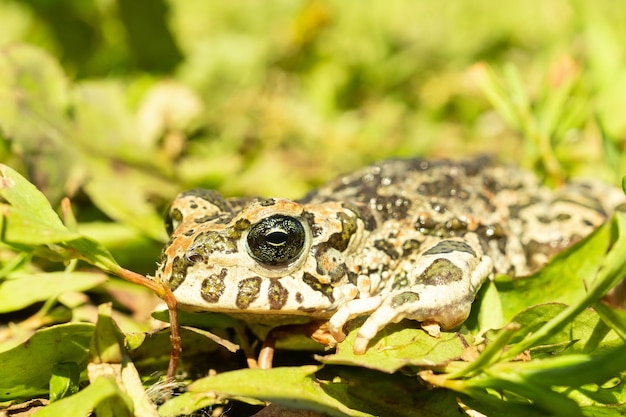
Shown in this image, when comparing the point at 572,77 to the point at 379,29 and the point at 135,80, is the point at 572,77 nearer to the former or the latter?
the point at 379,29

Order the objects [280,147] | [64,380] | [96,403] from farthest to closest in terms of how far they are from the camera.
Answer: [280,147]
[64,380]
[96,403]

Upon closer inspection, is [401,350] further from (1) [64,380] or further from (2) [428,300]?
(1) [64,380]

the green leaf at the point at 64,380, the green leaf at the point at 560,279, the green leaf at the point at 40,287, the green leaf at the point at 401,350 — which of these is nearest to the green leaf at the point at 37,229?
the green leaf at the point at 40,287

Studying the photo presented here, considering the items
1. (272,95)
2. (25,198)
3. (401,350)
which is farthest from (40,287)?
(272,95)

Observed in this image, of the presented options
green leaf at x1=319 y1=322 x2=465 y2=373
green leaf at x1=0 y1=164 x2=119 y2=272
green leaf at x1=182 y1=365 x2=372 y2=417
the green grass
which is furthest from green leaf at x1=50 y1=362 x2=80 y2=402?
green leaf at x1=319 y1=322 x2=465 y2=373

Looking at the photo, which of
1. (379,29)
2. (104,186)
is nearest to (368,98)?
(379,29)

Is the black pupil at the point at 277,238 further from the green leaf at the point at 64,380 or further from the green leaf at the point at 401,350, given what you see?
the green leaf at the point at 64,380
